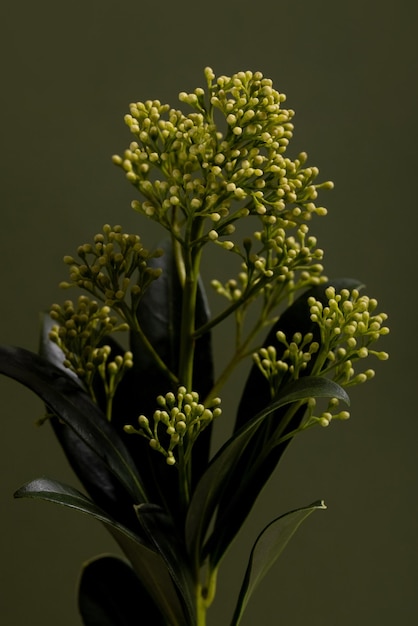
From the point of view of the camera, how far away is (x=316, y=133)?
4.94 feet

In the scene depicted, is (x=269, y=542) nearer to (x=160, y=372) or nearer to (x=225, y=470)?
(x=225, y=470)

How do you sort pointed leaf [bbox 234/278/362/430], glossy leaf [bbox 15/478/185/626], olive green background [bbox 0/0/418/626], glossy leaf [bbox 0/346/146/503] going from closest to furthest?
glossy leaf [bbox 15/478/185/626], glossy leaf [bbox 0/346/146/503], pointed leaf [bbox 234/278/362/430], olive green background [bbox 0/0/418/626]

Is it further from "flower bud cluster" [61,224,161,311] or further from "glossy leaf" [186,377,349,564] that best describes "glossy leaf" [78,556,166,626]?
"flower bud cluster" [61,224,161,311]

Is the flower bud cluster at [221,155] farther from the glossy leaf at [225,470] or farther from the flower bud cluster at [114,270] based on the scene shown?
the glossy leaf at [225,470]

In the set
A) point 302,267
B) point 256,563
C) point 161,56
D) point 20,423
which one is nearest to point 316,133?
point 161,56

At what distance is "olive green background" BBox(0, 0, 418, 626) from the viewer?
4.83 ft

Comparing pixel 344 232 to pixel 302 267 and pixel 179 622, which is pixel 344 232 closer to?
pixel 302 267

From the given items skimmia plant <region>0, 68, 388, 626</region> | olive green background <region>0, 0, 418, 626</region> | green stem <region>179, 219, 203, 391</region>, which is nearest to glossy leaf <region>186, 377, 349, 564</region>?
skimmia plant <region>0, 68, 388, 626</region>

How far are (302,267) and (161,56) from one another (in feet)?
2.11

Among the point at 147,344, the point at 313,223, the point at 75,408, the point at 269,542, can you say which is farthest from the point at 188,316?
the point at 313,223

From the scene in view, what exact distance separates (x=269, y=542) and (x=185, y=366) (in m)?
0.22

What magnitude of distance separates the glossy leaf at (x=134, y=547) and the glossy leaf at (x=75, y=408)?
5 cm

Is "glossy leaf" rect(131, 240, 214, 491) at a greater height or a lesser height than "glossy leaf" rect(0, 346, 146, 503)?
greater

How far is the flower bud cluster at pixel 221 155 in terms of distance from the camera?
896mm
